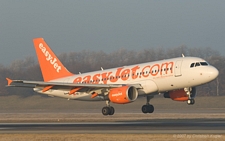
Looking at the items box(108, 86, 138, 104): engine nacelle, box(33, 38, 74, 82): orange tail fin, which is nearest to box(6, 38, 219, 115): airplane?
box(108, 86, 138, 104): engine nacelle

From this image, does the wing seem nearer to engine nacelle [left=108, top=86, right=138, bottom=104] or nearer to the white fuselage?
engine nacelle [left=108, top=86, right=138, bottom=104]

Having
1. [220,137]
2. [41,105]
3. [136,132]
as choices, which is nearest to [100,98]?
[136,132]

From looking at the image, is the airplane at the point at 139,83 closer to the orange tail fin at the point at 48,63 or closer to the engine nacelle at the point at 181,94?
the engine nacelle at the point at 181,94

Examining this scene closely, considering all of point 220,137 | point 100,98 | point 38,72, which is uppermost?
point 38,72

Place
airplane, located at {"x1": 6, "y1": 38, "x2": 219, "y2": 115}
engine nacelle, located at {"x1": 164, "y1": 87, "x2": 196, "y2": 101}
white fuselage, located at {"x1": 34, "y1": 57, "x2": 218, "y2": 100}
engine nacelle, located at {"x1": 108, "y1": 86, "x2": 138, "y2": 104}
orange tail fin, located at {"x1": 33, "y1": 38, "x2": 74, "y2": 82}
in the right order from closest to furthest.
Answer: white fuselage, located at {"x1": 34, "y1": 57, "x2": 218, "y2": 100} < airplane, located at {"x1": 6, "y1": 38, "x2": 219, "y2": 115} < engine nacelle, located at {"x1": 108, "y1": 86, "x2": 138, "y2": 104} < engine nacelle, located at {"x1": 164, "y1": 87, "x2": 196, "y2": 101} < orange tail fin, located at {"x1": 33, "y1": 38, "x2": 74, "y2": 82}

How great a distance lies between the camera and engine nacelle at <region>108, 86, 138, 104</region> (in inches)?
1790

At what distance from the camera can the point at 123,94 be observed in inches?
1789

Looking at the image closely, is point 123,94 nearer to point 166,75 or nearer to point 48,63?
point 166,75

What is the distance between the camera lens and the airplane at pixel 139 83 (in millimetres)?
44844

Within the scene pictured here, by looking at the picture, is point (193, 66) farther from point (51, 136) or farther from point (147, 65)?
point (51, 136)

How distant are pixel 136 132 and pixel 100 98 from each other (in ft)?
60.2

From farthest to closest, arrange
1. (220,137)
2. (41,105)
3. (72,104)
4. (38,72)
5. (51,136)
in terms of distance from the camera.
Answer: (38,72)
(41,105)
(72,104)
(51,136)
(220,137)

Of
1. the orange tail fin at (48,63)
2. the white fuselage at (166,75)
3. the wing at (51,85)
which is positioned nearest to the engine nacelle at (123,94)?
the wing at (51,85)

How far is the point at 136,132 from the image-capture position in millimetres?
31719
